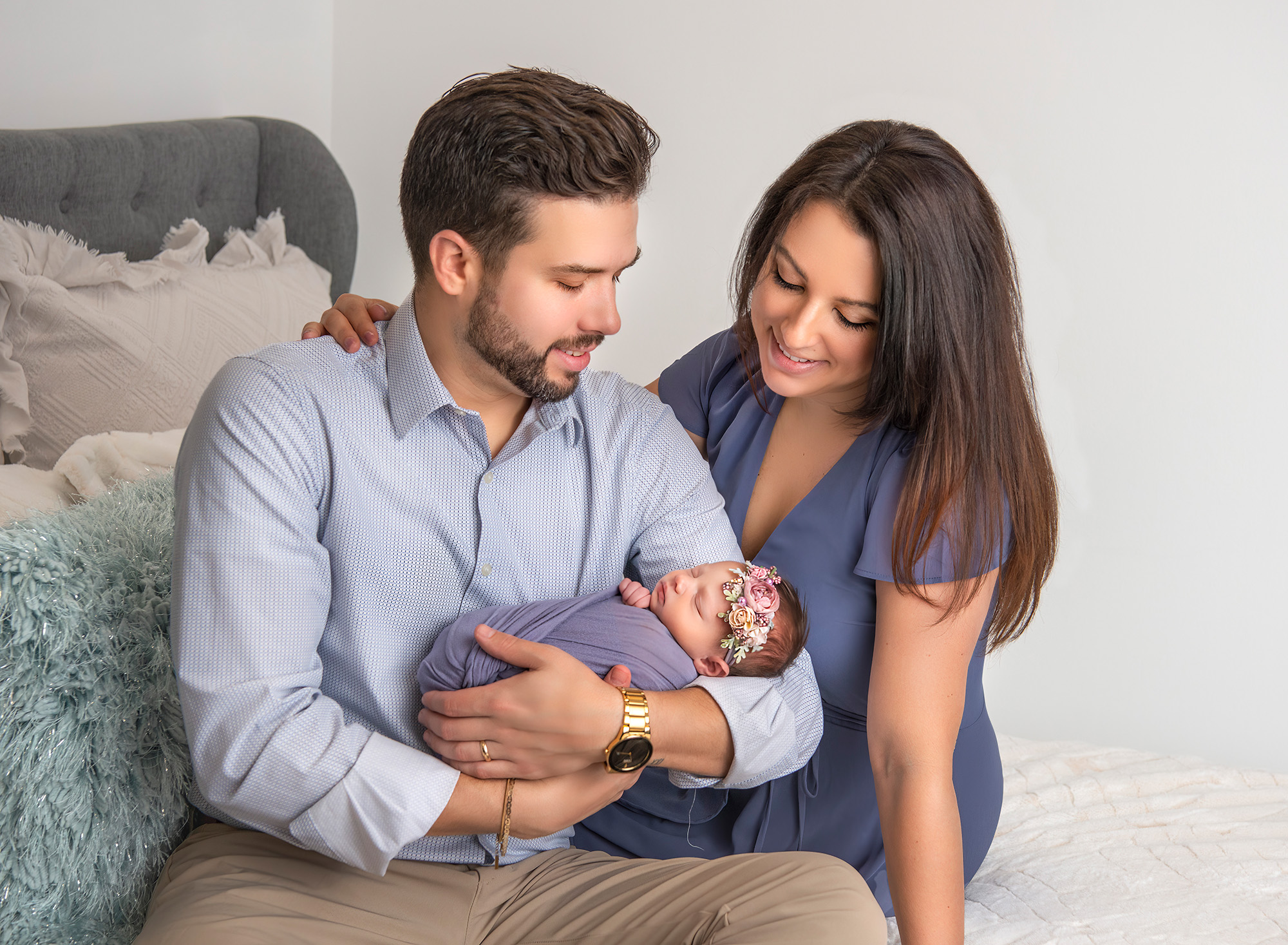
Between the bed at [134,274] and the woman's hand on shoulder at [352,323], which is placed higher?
the woman's hand on shoulder at [352,323]

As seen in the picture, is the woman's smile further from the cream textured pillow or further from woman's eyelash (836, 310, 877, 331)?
the cream textured pillow

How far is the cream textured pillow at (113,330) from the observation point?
72.9 inches

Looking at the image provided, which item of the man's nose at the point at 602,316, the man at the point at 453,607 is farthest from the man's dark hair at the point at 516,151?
the man's nose at the point at 602,316

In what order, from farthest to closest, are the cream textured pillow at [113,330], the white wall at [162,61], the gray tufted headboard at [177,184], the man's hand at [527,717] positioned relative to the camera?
1. the white wall at [162,61]
2. the gray tufted headboard at [177,184]
3. the cream textured pillow at [113,330]
4. the man's hand at [527,717]

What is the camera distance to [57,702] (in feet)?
4.00

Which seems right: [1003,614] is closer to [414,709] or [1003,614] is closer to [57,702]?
[414,709]

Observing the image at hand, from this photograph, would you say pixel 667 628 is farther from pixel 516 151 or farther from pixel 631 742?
→ pixel 516 151

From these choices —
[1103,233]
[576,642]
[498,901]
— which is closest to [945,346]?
[576,642]

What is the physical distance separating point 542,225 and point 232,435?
18.6 inches

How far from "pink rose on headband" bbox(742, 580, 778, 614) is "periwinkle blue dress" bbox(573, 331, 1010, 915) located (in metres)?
0.13

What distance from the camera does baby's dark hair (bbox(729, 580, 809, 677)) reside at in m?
1.50

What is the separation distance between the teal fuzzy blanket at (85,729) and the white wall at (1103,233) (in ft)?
6.17

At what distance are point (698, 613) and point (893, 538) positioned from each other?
294 mm

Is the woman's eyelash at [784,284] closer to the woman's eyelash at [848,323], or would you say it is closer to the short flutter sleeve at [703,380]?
the woman's eyelash at [848,323]
